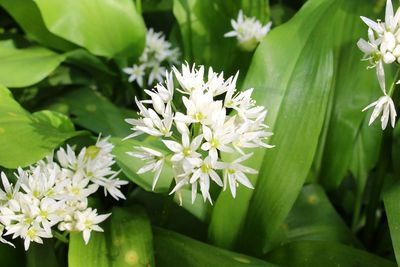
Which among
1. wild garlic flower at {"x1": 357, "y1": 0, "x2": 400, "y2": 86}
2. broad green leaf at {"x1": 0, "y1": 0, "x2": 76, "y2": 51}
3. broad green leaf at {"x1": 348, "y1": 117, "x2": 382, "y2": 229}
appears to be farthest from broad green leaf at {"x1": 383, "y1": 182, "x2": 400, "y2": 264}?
broad green leaf at {"x1": 0, "y1": 0, "x2": 76, "y2": 51}

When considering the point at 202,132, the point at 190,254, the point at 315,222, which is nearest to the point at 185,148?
the point at 202,132

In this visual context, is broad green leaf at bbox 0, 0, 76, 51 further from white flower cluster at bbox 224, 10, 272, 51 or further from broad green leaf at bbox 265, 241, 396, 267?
broad green leaf at bbox 265, 241, 396, 267

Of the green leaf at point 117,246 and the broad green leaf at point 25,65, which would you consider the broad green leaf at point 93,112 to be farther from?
the green leaf at point 117,246

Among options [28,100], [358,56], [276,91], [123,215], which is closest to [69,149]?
[123,215]

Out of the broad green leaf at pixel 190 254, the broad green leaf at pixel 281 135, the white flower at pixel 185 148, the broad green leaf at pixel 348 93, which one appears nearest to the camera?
the white flower at pixel 185 148

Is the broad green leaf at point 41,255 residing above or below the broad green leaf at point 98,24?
below

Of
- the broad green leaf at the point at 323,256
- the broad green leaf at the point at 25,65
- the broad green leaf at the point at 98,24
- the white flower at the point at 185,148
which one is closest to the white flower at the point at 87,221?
the white flower at the point at 185,148
